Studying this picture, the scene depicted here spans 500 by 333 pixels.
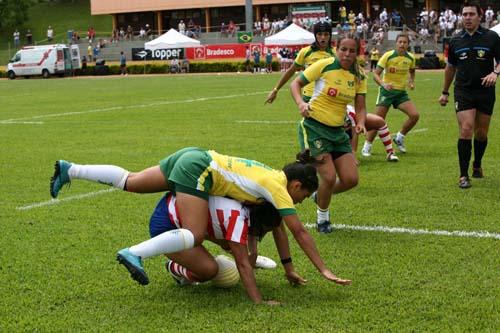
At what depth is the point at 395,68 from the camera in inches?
505

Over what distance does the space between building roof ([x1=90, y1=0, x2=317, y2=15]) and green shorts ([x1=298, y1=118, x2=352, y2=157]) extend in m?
65.8

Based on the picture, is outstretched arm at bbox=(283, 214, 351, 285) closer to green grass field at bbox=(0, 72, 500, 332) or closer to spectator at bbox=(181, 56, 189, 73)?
green grass field at bbox=(0, 72, 500, 332)

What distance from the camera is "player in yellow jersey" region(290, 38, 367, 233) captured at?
7.42 m

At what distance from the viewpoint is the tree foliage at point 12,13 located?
3457 inches

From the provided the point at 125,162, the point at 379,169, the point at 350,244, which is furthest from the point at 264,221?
the point at 125,162

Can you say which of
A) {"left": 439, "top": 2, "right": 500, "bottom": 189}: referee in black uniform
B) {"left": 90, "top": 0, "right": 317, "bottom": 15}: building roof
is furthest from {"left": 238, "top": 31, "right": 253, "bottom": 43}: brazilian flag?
{"left": 439, "top": 2, "right": 500, "bottom": 189}: referee in black uniform

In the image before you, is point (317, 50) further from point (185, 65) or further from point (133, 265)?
point (185, 65)

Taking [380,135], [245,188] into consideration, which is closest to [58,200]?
[245,188]

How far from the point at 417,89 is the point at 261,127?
42.4 ft

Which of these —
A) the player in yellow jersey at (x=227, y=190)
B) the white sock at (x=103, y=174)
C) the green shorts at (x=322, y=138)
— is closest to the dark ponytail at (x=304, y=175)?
the player in yellow jersey at (x=227, y=190)

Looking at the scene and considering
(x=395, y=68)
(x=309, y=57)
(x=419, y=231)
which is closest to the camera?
(x=419, y=231)

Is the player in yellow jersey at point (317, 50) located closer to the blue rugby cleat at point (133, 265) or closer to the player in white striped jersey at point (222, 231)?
the player in white striped jersey at point (222, 231)

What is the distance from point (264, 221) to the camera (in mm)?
5453

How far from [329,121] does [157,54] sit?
52.9 metres
